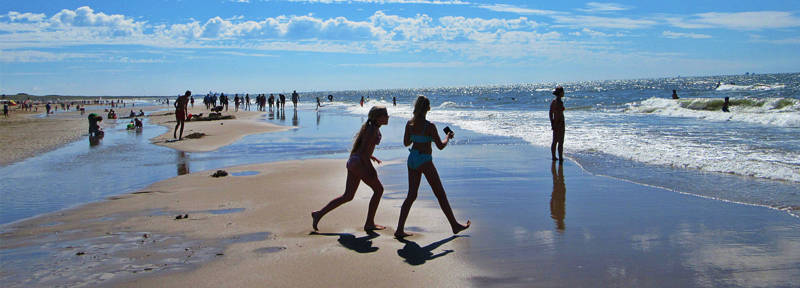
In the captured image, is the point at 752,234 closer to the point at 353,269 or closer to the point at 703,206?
the point at 703,206

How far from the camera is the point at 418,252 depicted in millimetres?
5000

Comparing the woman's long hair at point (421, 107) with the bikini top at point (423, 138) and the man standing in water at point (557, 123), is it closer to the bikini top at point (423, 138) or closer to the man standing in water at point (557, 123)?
the bikini top at point (423, 138)

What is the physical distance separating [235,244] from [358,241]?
1.22 meters

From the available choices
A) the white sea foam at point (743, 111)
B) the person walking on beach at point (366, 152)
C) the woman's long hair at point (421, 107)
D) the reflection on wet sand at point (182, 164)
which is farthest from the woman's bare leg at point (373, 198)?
the white sea foam at point (743, 111)

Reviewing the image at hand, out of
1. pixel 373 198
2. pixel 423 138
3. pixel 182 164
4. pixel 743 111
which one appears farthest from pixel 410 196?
pixel 743 111

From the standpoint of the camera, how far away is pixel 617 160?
11.0 m

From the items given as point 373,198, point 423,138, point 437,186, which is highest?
point 423,138

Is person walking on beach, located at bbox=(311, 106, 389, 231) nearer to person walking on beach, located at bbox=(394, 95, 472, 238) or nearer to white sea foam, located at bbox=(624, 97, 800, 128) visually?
person walking on beach, located at bbox=(394, 95, 472, 238)

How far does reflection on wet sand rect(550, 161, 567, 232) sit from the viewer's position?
20.2 ft

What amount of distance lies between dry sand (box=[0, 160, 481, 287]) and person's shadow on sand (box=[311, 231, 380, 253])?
1 cm

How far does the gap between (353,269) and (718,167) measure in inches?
314

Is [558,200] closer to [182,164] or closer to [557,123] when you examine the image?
[557,123]

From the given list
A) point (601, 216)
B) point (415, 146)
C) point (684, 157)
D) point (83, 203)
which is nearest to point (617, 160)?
point (684, 157)

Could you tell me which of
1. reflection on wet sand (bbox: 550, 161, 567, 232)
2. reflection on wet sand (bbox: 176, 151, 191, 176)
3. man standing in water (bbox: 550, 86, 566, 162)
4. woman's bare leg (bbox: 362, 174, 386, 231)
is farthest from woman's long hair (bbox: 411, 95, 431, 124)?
reflection on wet sand (bbox: 176, 151, 191, 176)
